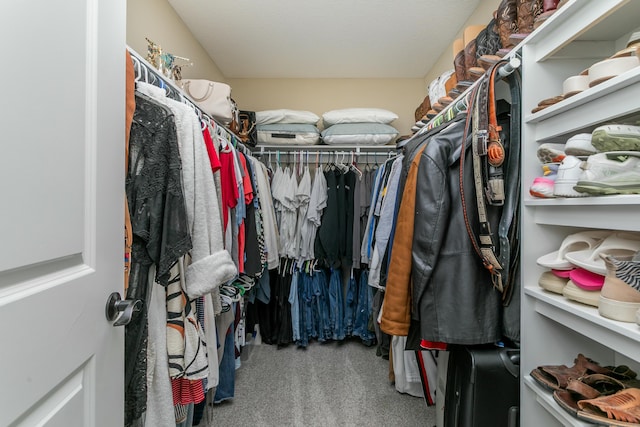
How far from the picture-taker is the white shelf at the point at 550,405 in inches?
28.0

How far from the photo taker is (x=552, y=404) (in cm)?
79

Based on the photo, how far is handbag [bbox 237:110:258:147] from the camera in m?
2.21

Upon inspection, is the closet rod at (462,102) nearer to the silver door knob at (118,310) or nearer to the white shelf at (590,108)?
the white shelf at (590,108)

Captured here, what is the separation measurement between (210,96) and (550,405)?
195cm

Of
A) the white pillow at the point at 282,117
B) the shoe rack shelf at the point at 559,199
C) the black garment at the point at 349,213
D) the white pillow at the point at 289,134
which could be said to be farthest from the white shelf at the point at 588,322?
the white pillow at the point at 282,117

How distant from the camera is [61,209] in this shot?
0.50 meters

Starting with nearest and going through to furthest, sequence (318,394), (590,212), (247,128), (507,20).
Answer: (590,212)
(507,20)
(318,394)
(247,128)

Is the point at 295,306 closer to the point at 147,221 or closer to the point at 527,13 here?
the point at 147,221

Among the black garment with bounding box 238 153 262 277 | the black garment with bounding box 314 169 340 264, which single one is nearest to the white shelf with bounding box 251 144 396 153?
the black garment with bounding box 314 169 340 264

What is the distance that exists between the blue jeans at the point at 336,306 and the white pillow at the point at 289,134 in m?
1.16

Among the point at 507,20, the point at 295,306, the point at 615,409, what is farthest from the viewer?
the point at 295,306

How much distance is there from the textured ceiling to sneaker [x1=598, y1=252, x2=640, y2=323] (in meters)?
1.77

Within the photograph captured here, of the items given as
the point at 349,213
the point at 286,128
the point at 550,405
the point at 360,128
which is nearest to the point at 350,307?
the point at 349,213

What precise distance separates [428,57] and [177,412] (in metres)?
2.83
